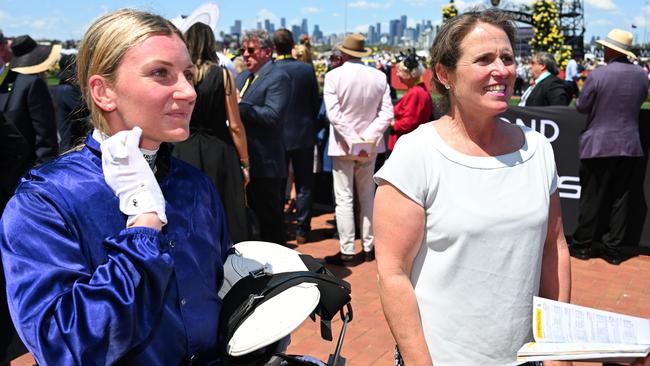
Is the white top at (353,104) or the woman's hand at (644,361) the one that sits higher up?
the woman's hand at (644,361)

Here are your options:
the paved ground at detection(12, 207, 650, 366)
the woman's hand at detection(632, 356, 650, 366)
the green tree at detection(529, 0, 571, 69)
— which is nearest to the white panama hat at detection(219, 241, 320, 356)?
the woman's hand at detection(632, 356, 650, 366)

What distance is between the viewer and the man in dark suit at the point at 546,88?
22.6 ft

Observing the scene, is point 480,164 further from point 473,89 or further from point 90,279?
point 90,279

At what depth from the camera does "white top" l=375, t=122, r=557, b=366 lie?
72.1 inches

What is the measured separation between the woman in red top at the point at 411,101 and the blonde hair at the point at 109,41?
4417 millimetres

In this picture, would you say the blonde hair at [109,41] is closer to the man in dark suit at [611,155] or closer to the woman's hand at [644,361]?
the woman's hand at [644,361]

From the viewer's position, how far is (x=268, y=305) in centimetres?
153

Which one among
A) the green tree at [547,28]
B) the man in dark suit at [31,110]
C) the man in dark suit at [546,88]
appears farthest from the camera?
the green tree at [547,28]

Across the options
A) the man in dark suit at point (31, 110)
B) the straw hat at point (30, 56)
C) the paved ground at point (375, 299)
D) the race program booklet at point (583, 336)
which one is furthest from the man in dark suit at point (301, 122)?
the race program booklet at point (583, 336)

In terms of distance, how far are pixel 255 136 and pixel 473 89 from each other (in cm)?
332

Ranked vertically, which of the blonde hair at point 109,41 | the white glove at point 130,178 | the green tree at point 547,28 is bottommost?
the green tree at point 547,28

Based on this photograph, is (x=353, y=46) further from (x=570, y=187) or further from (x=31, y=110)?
(x=31, y=110)

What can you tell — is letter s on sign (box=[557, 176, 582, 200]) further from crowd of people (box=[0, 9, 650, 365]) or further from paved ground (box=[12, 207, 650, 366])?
crowd of people (box=[0, 9, 650, 365])

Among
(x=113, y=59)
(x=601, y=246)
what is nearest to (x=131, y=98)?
(x=113, y=59)
